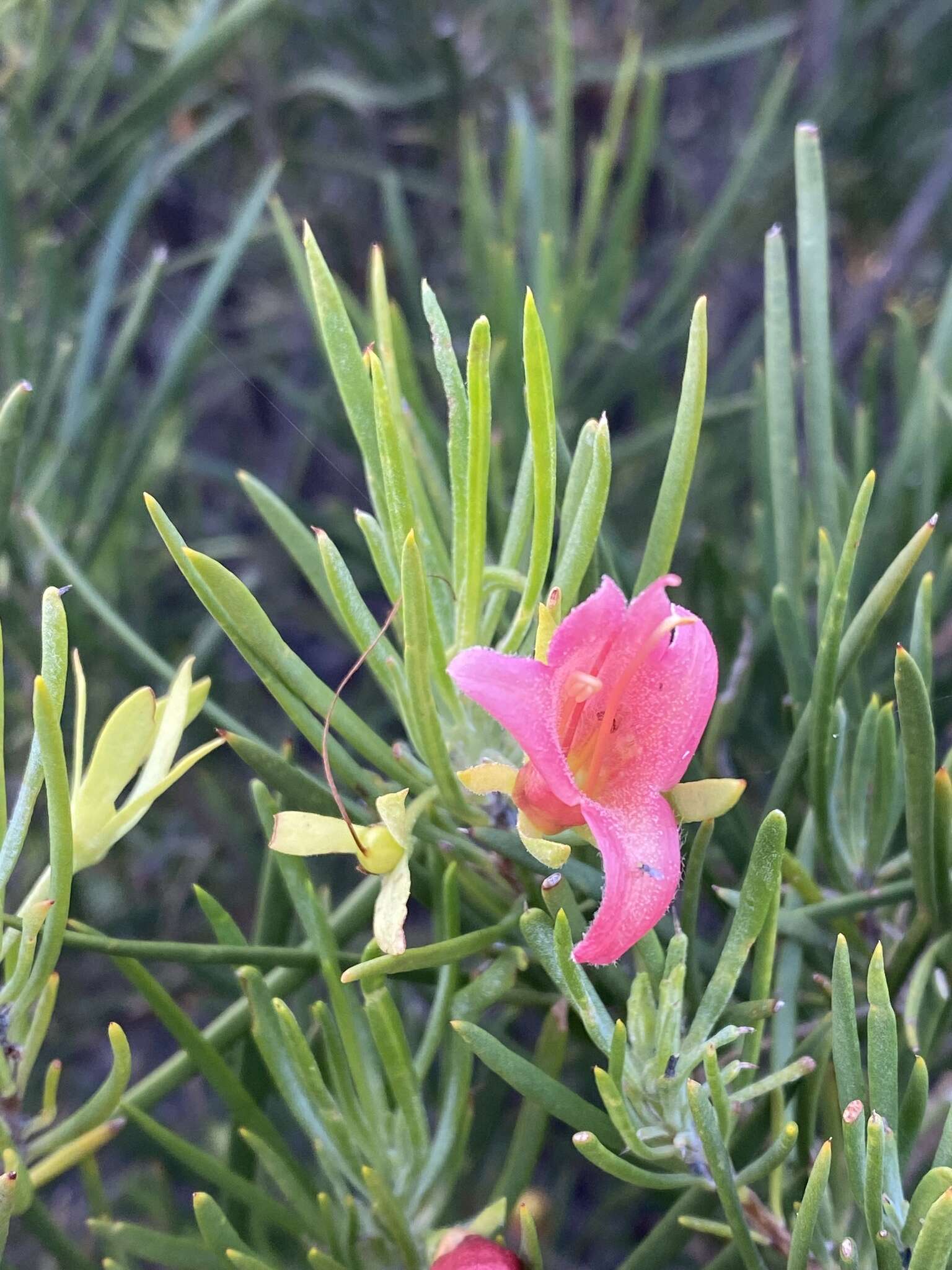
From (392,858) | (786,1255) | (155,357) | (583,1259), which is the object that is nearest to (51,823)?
(392,858)

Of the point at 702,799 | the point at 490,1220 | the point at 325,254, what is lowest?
the point at 490,1220

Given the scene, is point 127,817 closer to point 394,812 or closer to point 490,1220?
point 394,812

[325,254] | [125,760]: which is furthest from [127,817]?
[325,254]

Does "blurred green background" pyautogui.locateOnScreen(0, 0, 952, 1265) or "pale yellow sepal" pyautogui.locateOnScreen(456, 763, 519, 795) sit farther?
"blurred green background" pyautogui.locateOnScreen(0, 0, 952, 1265)

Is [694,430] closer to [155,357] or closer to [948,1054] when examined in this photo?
[948,1054]

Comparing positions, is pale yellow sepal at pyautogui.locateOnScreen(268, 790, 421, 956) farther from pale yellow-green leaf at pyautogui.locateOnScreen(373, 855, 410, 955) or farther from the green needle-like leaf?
the green needle-like leaf

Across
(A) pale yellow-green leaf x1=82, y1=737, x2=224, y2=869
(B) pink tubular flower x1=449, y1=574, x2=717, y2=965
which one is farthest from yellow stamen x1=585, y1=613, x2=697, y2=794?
(A) pale yellow-green leaf x1=82, y1=737, x2=224, y2=869
